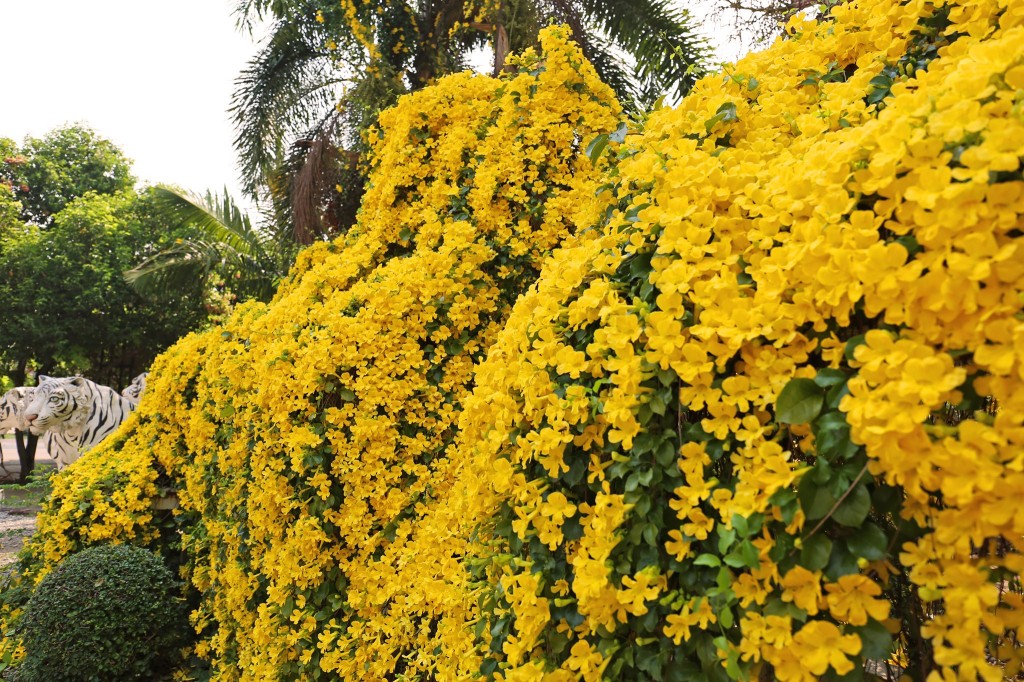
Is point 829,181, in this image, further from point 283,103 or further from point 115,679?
point 283,103

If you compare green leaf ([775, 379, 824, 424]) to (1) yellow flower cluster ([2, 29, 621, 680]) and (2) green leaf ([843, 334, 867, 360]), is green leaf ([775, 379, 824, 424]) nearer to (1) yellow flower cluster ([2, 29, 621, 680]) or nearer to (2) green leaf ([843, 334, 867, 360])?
(2) green leaf ([843, 334, 867, 360])

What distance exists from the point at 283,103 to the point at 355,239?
603 centimetres

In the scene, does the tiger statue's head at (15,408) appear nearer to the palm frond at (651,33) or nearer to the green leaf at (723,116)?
the palm frond at (651,33)

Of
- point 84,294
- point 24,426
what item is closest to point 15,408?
point 24,426

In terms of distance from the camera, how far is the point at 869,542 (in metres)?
1.16

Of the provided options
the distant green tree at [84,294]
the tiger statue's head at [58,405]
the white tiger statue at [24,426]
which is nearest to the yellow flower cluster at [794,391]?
the tiger statue's head at [58,405]

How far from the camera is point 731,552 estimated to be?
1.29m

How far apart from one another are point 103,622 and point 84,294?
1472 centimetres

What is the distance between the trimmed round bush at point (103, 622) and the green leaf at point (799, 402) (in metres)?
4.65

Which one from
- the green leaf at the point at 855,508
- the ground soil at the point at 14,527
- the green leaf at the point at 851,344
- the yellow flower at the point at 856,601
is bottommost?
the ground soil at the point at 14,527

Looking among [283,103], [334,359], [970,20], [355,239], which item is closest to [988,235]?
[970,20]

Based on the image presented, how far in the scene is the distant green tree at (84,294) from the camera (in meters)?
16.3

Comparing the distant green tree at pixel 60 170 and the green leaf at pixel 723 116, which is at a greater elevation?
the distant green tree at pixel 60 170

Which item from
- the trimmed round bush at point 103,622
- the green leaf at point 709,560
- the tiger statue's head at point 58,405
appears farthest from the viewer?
the tiger statue's head at point 58,405
